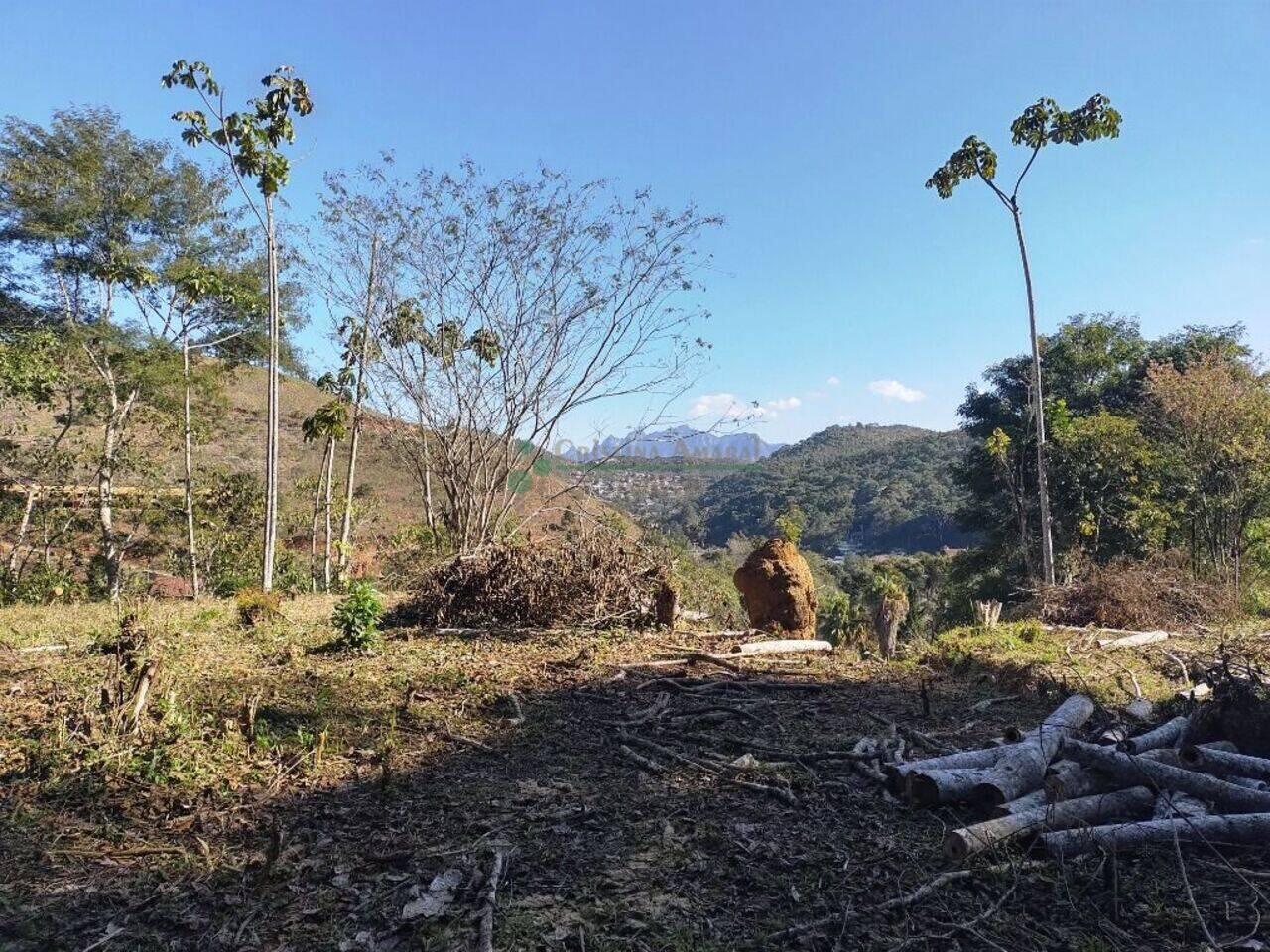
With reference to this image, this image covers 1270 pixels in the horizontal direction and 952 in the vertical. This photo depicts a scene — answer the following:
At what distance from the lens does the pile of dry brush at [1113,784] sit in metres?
2.63

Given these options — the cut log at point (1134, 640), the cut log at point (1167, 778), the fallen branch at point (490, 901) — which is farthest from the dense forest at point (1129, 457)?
the fallen branch at point (490, 901)

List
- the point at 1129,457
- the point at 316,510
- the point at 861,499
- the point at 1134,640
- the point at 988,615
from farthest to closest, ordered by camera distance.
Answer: the point at 861,499 < the point at 316,510 < the point at 1129,457 < the point at 988,615 < the point at 1134,640

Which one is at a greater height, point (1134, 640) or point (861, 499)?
point (861, 499)

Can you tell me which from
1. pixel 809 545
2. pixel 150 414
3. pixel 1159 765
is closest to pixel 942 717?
pixel 1159 765

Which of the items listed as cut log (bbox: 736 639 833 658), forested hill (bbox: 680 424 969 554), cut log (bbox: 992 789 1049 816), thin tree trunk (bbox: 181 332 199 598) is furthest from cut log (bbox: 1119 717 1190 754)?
forested hill (bbox: 680 424 969 554)

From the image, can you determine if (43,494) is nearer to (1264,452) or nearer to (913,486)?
(1264,452)

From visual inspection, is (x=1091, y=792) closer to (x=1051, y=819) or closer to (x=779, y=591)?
(x=1051, y=819)

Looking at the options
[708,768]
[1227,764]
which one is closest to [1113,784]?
[1227,764]

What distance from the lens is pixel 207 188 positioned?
1235 centimetres

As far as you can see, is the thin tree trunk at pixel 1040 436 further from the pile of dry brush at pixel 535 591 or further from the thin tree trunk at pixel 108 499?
the thin tree trunk at pixel 108 499

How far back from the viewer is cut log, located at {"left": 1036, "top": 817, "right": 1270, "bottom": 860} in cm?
260

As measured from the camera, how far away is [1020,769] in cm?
302

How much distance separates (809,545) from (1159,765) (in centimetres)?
4265

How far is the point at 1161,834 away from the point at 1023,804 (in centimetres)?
47
